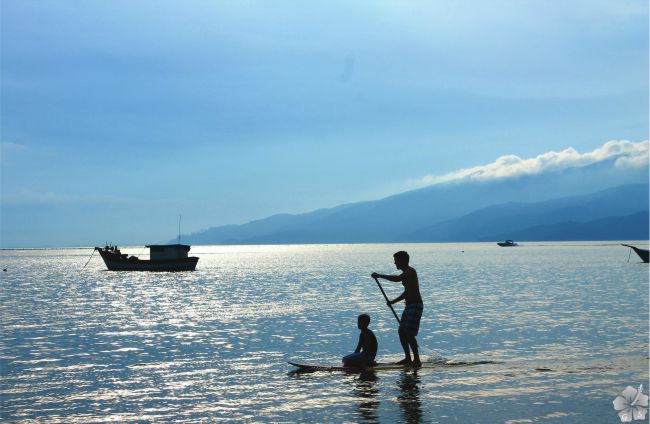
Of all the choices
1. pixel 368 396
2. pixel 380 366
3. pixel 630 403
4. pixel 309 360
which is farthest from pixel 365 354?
pixel 630 403

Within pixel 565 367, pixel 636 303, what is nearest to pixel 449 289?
pixel 636 303

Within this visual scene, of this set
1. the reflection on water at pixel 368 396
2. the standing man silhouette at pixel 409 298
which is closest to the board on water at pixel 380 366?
the reflection on water at pixel 368 396

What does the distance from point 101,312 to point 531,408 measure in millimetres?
33678

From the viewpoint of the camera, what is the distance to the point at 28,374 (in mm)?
19375

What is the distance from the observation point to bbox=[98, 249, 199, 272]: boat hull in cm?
9394

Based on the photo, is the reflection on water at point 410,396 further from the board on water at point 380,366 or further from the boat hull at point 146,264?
the boat hull at point 146,264

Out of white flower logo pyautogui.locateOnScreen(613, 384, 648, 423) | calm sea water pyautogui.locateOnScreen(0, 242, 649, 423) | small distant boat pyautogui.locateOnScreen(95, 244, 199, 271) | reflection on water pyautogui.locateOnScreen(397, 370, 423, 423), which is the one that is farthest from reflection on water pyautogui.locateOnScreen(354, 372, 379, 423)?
small distant boat pyautogui.locateOnScreen(95, 244, 199, 271)

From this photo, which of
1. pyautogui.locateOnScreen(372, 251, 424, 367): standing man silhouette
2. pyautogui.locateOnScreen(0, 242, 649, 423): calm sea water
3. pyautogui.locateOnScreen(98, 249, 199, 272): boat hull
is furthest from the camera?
pyautogui.locateOnScreen(98, 249, 199, 272): boat hull

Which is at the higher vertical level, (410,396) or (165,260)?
(165,260)

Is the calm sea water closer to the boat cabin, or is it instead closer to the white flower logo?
the white flower logo

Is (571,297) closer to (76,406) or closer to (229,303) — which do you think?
(229,303)

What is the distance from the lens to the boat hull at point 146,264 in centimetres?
9394

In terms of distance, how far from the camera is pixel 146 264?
93938 mm

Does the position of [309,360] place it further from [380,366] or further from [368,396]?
[368,396]
